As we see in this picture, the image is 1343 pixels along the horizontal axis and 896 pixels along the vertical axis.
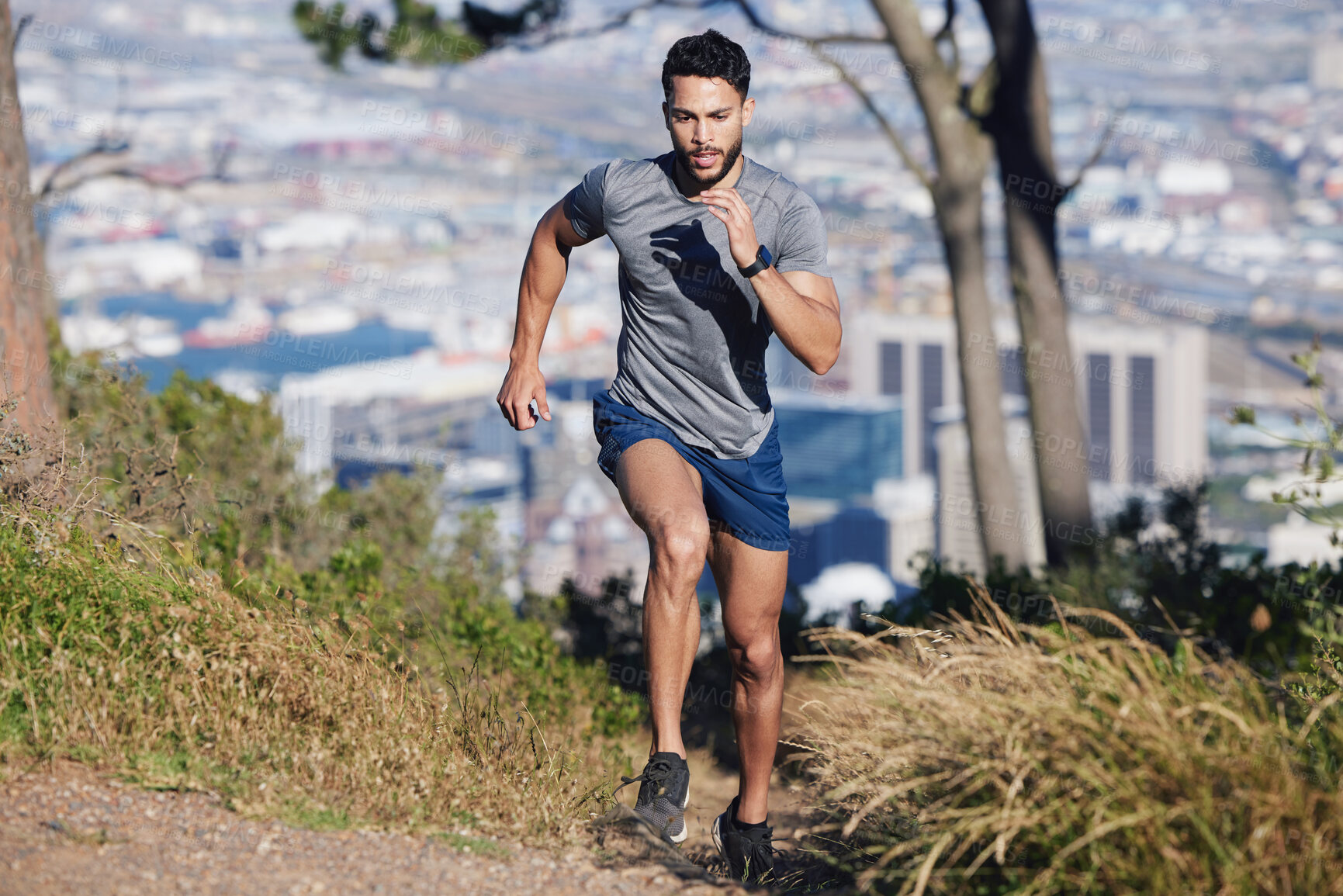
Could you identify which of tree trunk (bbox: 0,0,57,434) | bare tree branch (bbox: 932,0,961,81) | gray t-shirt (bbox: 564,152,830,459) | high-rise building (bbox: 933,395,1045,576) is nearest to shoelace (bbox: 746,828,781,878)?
gray t-shirt (bbox: 564,152,830,459)

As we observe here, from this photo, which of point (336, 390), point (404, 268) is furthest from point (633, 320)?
point (404, 268)

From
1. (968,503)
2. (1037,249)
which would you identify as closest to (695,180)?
(1037,249)

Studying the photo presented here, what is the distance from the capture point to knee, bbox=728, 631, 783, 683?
11.6 ft

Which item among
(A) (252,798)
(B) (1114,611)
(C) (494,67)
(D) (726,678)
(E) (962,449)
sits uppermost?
(C) (494,67)

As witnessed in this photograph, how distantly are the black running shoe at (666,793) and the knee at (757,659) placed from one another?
14.8 inches

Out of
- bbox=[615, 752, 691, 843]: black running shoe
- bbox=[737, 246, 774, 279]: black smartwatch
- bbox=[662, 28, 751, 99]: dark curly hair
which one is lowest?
bbox=[615, 752, 691, 843]: black running shoe

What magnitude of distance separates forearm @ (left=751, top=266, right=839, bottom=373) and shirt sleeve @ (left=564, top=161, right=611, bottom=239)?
593 mm

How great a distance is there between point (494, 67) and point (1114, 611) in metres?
7.41

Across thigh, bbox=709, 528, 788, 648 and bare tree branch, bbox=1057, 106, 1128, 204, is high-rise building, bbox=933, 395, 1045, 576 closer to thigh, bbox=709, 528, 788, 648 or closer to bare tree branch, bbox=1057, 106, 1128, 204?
bare tree branch, bbox=1057, 106, 1128, 204

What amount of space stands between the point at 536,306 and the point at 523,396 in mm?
290

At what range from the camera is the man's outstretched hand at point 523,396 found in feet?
12.0

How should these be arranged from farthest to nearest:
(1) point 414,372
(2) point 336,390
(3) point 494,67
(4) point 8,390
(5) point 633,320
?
(1) point 414,372 < (2) point 336,390 < (3) point 494,67 < (4) point 8,390 < (5) point 633,320

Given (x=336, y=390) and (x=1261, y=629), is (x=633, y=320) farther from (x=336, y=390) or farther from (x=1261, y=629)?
(x=336, y=390)

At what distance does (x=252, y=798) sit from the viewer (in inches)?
111
